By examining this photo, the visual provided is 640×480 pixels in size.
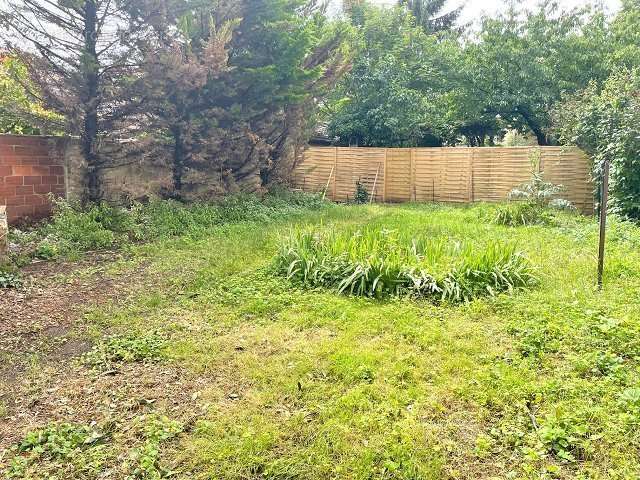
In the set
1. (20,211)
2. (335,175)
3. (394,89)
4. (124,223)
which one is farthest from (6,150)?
(394,89)

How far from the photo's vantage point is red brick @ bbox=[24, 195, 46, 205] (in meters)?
6.68

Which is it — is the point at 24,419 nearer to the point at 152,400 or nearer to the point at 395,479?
the point at 152,400

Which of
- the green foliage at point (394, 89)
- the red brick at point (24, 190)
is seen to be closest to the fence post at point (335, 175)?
the green foliage at point (394, 89)

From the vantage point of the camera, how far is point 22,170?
661 centimetres

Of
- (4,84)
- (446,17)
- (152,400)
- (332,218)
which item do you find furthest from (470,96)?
(152,400)

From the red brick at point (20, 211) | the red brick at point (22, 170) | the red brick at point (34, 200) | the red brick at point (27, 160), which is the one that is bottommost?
the red brick at point (20, 211)

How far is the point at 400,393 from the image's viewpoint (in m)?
2.61

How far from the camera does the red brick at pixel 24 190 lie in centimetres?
656

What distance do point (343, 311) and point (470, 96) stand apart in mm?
13019

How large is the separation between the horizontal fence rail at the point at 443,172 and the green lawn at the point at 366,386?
20.4ft

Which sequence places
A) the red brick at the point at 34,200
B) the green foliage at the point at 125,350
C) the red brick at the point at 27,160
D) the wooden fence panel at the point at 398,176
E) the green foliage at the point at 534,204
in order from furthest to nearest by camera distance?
the wooden fence panel at the point at 398,176
the green foliage at the point at 534,204
the red brick at the point at 34,200
the red brick at the point at 27,160
the green foliage at the point at 125,350

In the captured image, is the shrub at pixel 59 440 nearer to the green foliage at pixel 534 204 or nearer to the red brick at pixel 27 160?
the red brick at pixel 27 160

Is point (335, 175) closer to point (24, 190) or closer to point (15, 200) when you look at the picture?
point (24, 190)

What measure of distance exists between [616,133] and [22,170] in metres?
9.13
